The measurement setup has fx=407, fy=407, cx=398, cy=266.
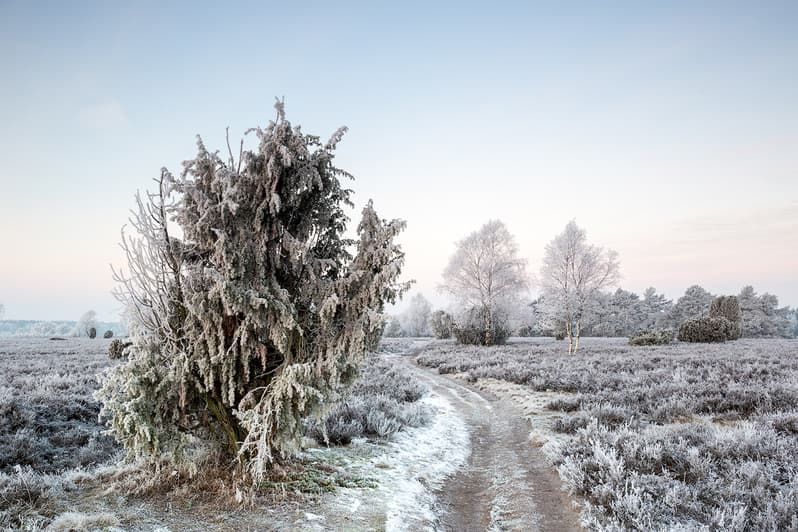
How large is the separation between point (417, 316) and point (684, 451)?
65424 mm

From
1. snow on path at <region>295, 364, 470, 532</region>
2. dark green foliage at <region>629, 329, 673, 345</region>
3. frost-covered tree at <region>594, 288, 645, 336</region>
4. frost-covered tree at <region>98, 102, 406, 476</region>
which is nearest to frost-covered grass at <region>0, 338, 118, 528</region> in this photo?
frost-covered tree at <region>98, 102, 406, 476</region>

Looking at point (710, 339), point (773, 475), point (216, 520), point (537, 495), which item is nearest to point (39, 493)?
point (216, 520)

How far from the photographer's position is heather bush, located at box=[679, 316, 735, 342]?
97.6ft

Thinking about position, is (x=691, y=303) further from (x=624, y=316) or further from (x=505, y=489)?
(x=505, y=489)

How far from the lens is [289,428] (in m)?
5.18

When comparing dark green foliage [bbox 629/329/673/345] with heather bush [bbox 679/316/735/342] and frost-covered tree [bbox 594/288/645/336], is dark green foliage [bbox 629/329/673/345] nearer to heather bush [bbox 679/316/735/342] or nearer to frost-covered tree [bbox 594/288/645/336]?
heather bush [bbox 679/316/735/342]

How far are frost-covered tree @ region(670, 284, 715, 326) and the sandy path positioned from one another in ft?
186

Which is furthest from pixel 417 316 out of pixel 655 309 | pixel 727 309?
pixel 727 309

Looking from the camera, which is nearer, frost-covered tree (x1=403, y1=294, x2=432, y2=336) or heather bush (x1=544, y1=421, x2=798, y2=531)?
heather bush (x1=544, y1=421, x2=798, y2=531)

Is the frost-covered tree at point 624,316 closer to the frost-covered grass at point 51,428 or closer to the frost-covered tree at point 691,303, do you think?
the frost-covered tree at point 691,303

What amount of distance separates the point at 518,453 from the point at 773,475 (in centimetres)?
369

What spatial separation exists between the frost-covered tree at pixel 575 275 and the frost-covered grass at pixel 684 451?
13.9m

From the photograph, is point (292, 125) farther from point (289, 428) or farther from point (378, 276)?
point (289, 428)

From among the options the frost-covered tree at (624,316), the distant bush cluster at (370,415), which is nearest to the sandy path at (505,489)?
the distant bush cluster at (370,415)
